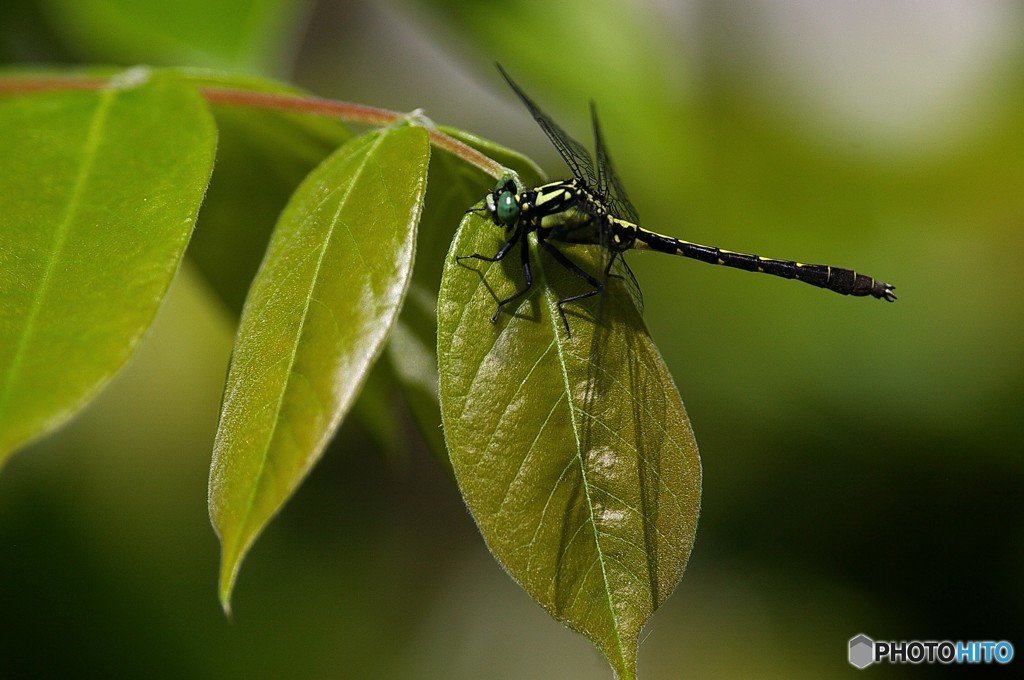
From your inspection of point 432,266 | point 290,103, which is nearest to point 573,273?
point 432,266

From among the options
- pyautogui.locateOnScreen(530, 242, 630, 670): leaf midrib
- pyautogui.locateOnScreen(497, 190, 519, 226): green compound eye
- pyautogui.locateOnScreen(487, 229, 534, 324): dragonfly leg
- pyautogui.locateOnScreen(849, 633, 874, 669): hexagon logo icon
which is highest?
pyautogui.locateOnScreen(497, 190, 519, 226): green compound eye

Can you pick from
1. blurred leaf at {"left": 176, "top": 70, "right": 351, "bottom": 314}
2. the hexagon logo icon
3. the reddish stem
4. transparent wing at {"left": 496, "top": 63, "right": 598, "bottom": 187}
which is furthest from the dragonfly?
the hexagon logo icon

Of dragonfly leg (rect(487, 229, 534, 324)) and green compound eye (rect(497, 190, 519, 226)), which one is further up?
green compound eye (rect(497, 190, 519, 226))

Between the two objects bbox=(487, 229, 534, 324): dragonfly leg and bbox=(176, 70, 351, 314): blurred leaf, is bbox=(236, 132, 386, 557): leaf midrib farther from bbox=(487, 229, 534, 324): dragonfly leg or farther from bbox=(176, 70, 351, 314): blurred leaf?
bbox=(176, 70, 351, 314): blurred leaf

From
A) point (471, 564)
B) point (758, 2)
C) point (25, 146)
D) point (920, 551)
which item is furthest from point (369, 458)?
point (758, 2)

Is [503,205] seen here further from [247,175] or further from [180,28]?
[180,28]

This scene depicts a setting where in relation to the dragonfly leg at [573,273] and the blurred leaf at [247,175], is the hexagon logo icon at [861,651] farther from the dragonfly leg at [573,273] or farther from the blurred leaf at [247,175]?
the blurred leaf at [247,175]

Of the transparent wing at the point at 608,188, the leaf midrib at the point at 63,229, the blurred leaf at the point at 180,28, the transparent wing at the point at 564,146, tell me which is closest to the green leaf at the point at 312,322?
the leaf midrib at the point at 63,229
